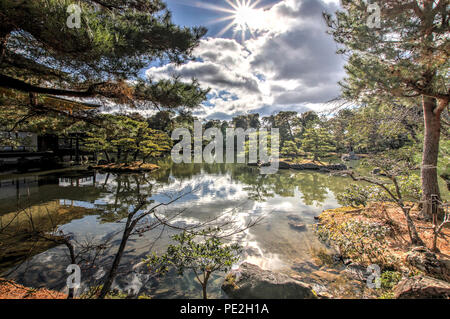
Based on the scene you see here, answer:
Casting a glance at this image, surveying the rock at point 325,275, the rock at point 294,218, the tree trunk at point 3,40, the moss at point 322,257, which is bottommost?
the moss at point 322,257

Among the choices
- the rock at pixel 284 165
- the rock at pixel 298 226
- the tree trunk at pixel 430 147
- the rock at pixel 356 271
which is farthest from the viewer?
the rock at pixel 284 165

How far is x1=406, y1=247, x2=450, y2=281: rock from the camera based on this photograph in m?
2.39

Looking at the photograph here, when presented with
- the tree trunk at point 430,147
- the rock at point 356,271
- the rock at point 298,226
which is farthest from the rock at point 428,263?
the tree trunk at point 430,147

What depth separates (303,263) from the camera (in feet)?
10.8

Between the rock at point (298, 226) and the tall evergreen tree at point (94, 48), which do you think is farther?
the rock at point (298, 226)

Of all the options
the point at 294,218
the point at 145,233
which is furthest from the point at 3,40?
the point at 294,218

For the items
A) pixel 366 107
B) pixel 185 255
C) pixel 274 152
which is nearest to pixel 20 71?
pixel 185 255

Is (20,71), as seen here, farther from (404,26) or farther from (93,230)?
(404,26)

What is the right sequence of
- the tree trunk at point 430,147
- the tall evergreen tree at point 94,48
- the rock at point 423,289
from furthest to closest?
the tree trunk at point 430,147
the tall evergreen tree at point 94,48
the rock at point 423,289

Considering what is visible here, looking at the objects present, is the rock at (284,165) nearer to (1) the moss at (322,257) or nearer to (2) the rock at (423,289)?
(1) the moss at (322,257)

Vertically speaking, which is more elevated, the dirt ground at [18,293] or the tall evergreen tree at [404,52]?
the tall evergreen tree at [404,52]

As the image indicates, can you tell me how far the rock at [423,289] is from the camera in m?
1.80

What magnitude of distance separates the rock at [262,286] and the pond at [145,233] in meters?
0.26
